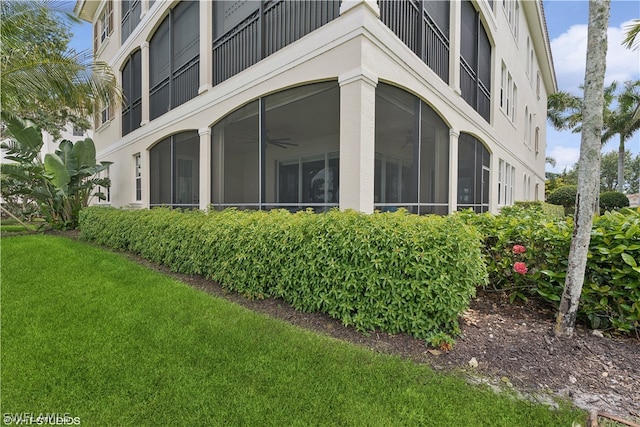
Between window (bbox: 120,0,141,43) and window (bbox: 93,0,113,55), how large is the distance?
2050mm

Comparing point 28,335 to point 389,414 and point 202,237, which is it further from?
point 389,414

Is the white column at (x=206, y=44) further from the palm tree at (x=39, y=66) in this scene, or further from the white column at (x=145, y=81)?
the white column at (x=145, y=81)

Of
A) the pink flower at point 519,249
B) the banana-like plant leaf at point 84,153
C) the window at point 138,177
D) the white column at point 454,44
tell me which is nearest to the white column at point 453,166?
the white column at point 454,44

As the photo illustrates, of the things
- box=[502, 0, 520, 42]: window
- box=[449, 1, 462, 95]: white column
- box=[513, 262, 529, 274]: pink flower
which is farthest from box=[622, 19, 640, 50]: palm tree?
box=[513, 262, 529, 274]: pink flower

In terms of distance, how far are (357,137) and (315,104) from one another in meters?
1.67

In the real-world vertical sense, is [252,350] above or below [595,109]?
below

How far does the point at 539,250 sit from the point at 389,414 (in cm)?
321

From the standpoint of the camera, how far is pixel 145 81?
39.9 feet

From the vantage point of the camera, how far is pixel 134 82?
13.4 meters

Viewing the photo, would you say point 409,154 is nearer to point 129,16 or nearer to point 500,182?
point 500,182

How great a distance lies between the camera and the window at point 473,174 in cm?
972

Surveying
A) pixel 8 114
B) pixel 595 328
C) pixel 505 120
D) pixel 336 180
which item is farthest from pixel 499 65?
pixel 8 114

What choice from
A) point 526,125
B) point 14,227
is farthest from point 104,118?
point 526,125

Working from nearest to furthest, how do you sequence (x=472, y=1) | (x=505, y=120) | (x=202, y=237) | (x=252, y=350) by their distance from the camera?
(x=252, y=350) → (x=202, y=237) → (x=472, y=1) → (x=505, y=120)
